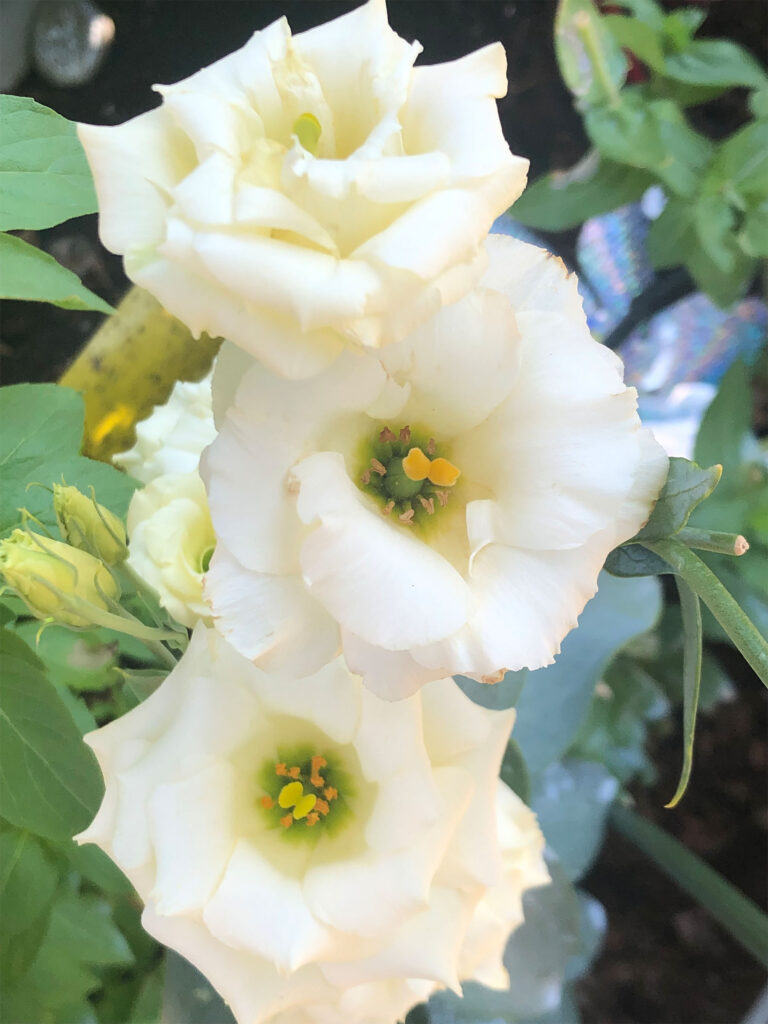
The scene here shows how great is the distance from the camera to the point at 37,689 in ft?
1.10

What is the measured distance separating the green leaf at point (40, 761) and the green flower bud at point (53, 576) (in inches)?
2.9

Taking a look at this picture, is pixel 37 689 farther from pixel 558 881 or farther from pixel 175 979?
pixel 558 881

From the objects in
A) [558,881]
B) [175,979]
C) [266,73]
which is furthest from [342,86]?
[558,881]

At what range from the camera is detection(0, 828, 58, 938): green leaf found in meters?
0.41

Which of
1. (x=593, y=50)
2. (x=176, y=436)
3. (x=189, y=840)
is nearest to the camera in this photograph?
(x=189, y=840)

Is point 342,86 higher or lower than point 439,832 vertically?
higher

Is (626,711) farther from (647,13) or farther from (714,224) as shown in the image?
(647,13)

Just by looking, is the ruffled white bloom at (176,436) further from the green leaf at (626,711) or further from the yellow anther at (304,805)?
the green leaf at (626,711)

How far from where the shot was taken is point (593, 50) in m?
0.71

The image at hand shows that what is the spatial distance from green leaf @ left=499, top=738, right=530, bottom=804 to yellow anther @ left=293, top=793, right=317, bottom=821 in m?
0.17

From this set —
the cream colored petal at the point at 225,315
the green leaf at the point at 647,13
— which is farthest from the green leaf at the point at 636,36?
the cream colored petal at the point at 225,315

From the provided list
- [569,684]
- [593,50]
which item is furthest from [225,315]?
[593,50]

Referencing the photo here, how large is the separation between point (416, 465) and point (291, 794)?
0.16 metres

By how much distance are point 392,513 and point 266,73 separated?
122 millimetres
